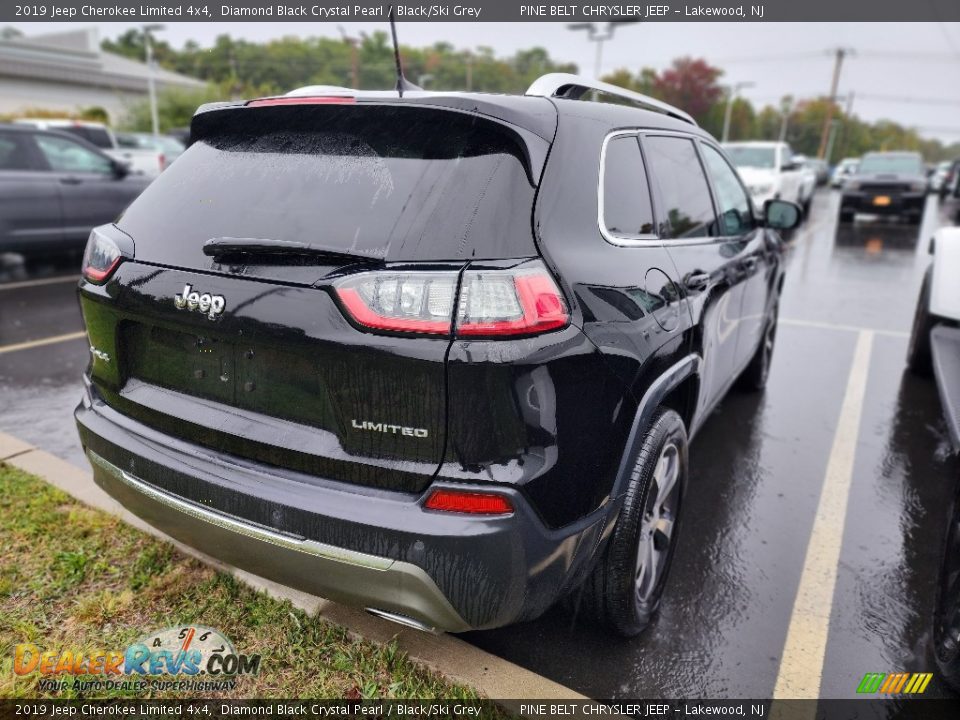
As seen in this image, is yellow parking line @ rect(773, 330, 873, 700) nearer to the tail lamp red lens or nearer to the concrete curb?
the concrete curb

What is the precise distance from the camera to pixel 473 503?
1848mm

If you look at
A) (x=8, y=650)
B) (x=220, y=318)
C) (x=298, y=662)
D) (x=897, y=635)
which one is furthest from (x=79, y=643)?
(x=897, y=635)

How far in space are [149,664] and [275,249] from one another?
1475mm

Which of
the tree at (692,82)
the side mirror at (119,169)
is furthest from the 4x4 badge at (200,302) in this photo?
the tree at (692,82)

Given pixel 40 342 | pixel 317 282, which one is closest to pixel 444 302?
pixel 317 282

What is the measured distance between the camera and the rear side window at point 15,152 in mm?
8328

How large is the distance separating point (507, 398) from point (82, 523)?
229cm

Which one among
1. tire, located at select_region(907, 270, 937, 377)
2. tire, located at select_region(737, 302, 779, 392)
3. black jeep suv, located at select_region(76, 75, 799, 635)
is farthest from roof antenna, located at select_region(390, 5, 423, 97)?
tire, located at select_region(907, 270, 937, 377)

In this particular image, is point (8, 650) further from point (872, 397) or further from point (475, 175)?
point (872, 397)

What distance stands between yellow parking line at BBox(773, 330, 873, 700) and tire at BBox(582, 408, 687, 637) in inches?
19.9

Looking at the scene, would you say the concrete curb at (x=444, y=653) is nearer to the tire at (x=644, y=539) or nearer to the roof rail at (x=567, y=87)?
the tire at (x=644, y=539)

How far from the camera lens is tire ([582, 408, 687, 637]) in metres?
2.33

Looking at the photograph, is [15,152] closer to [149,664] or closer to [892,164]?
[149,664]

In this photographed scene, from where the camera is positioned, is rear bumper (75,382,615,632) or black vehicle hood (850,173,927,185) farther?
black vehicle hood (850,173,927,185)
